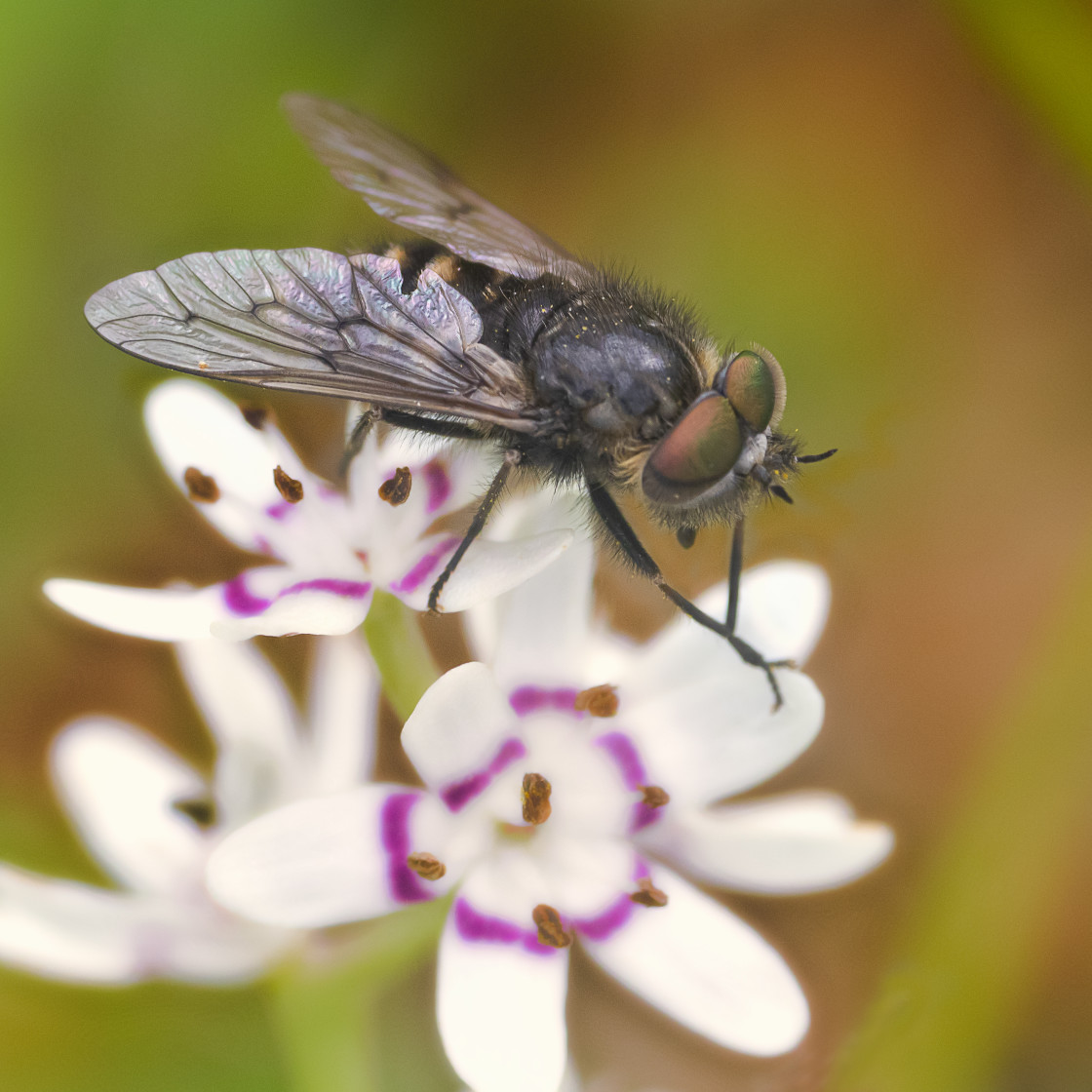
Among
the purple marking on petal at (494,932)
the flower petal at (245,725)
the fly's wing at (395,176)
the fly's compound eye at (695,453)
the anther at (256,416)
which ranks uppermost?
the fly's wing at (395,176)

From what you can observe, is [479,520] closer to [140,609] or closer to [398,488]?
[398,488]

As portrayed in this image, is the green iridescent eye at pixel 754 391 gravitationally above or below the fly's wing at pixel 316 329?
above

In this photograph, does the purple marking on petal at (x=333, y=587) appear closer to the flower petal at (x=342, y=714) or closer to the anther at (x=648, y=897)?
the flower petal at (x=342, y=714)

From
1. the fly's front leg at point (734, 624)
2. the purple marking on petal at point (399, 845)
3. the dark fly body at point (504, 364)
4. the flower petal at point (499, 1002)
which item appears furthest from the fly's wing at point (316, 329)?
the flower petal at point (499, 1002)

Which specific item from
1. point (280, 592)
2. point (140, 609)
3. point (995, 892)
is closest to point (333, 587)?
point (280, 592)

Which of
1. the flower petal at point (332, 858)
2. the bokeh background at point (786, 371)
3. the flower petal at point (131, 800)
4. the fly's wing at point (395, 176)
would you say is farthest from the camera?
the bokeh background at point (786, 371)

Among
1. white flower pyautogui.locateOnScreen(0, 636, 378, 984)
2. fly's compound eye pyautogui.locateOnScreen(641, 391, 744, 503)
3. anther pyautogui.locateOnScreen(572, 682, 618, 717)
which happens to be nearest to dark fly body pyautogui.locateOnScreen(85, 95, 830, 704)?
fly's compound eye pyautogui.locateOnScreen(641, 391, 744, 503)

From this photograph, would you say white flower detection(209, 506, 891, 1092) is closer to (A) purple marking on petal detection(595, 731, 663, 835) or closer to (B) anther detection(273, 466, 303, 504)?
(A) purple marking on petal detection(595, 731, 663, 835)
